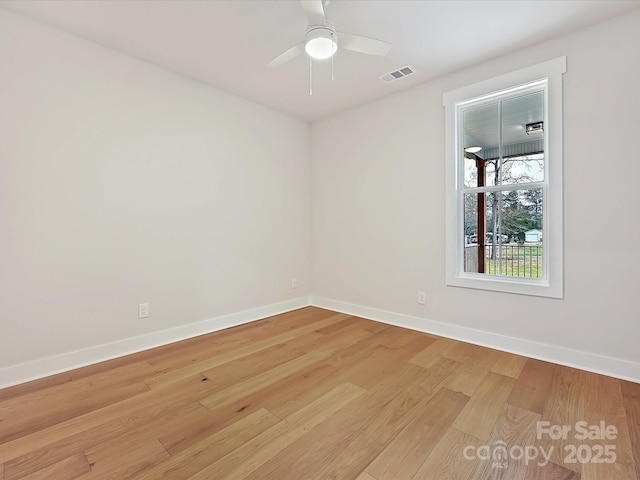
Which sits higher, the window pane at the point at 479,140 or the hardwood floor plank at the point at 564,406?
the window pane at the point at 479,140

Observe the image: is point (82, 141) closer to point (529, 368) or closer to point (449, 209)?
point (449, 209)

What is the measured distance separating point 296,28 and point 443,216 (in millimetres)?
2208

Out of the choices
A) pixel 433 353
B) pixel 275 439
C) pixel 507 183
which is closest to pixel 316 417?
pixel 275 439

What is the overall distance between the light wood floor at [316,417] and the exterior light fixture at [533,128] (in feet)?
6.63

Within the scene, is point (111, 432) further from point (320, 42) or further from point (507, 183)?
point (507, 183)

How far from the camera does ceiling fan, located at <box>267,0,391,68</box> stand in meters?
1.79

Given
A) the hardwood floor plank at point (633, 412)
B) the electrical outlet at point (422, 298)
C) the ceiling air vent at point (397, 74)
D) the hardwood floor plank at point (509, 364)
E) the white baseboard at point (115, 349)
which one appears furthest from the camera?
→ the electrical outlet at point (422, 298)

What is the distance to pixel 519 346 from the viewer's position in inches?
106

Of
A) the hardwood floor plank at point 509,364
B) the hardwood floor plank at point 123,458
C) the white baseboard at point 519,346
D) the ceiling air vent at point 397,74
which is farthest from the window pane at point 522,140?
the hardwood floor plank at point 123,458

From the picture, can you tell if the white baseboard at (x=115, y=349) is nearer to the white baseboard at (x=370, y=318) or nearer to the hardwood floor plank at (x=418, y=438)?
the white baseboard at (x=370, y=318)

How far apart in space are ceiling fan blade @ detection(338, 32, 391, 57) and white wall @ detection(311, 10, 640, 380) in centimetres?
140

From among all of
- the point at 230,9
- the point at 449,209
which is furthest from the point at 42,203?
the point at 449,209

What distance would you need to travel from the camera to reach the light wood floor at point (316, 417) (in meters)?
1.43

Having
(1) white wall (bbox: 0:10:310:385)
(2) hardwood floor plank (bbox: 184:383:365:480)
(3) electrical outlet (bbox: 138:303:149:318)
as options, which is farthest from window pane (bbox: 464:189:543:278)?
(3) electrical outlet (bbox: 138:303:149:318)
